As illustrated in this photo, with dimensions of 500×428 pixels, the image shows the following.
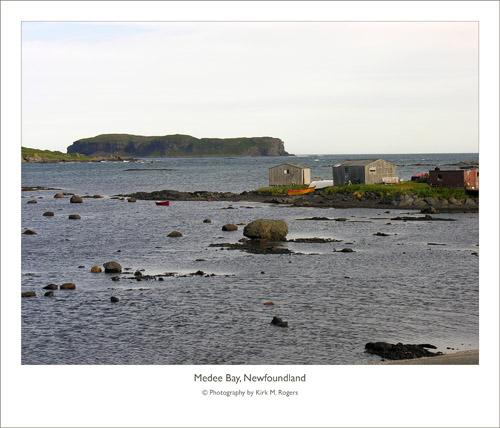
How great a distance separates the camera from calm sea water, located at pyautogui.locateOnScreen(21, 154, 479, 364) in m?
29.1

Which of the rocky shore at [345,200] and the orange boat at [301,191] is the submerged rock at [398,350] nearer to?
the rocky shore at [345,200]

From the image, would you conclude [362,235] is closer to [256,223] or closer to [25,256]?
[256,223]

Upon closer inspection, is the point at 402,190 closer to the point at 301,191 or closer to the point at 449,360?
the point at 301,191

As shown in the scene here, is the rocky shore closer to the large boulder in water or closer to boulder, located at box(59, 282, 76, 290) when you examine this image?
the large boulder in water

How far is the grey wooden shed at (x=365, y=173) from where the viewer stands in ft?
355

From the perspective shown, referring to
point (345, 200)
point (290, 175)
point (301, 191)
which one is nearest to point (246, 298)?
point (345, 200)

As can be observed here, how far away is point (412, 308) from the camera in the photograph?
116 feet

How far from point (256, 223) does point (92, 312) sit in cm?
2638

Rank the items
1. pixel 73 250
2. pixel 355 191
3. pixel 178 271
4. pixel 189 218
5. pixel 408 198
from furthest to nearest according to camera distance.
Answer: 1. pixel 355 191
2. pixel 408 198
3. pixel 189 218
4. pixel 73 250
5. pixel 178 271

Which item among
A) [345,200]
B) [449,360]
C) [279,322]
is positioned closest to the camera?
[449,360]

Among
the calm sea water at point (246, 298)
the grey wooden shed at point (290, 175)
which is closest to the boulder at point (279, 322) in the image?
the calm sea water at point (246, 298)

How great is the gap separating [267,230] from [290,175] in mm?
61856

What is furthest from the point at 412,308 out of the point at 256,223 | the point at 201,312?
the point at 256,223

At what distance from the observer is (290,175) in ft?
397
